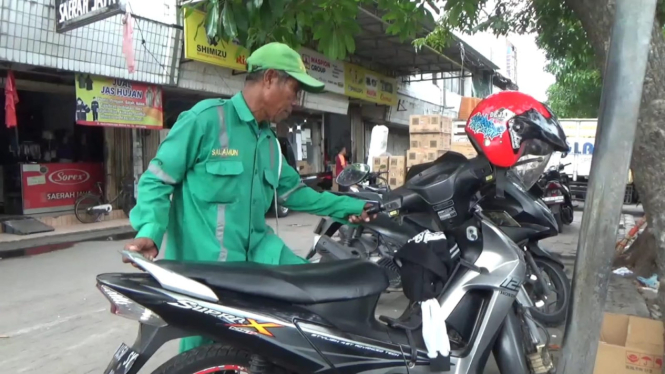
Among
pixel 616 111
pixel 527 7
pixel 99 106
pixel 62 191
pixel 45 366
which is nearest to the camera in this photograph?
pixel 616 111

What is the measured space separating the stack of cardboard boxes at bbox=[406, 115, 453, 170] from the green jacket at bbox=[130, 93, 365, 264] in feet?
23.9

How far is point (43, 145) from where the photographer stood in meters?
10.4

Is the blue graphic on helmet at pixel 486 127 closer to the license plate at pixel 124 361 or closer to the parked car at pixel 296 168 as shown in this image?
the license plate at pixel 124 361

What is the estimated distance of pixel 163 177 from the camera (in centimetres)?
202

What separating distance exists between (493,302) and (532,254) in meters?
1.98

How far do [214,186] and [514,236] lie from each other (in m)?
2.26

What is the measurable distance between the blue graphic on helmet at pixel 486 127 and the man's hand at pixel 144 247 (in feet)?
5.15

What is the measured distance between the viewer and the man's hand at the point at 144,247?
184 centimetres

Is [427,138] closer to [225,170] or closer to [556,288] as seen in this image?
[556,288]

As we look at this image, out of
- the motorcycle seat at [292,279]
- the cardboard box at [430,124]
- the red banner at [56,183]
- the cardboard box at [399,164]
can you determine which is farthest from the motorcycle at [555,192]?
the red banner at [56,183]

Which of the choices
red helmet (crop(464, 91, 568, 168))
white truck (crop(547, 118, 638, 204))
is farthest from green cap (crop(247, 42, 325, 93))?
white truck (crop(547, 118, 638, 204))

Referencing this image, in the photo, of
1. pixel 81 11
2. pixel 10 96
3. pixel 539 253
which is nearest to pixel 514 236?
pixel 539 253

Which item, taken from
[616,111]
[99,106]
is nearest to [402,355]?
[616,111]

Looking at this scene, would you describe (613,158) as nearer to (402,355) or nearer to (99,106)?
(402,355)
